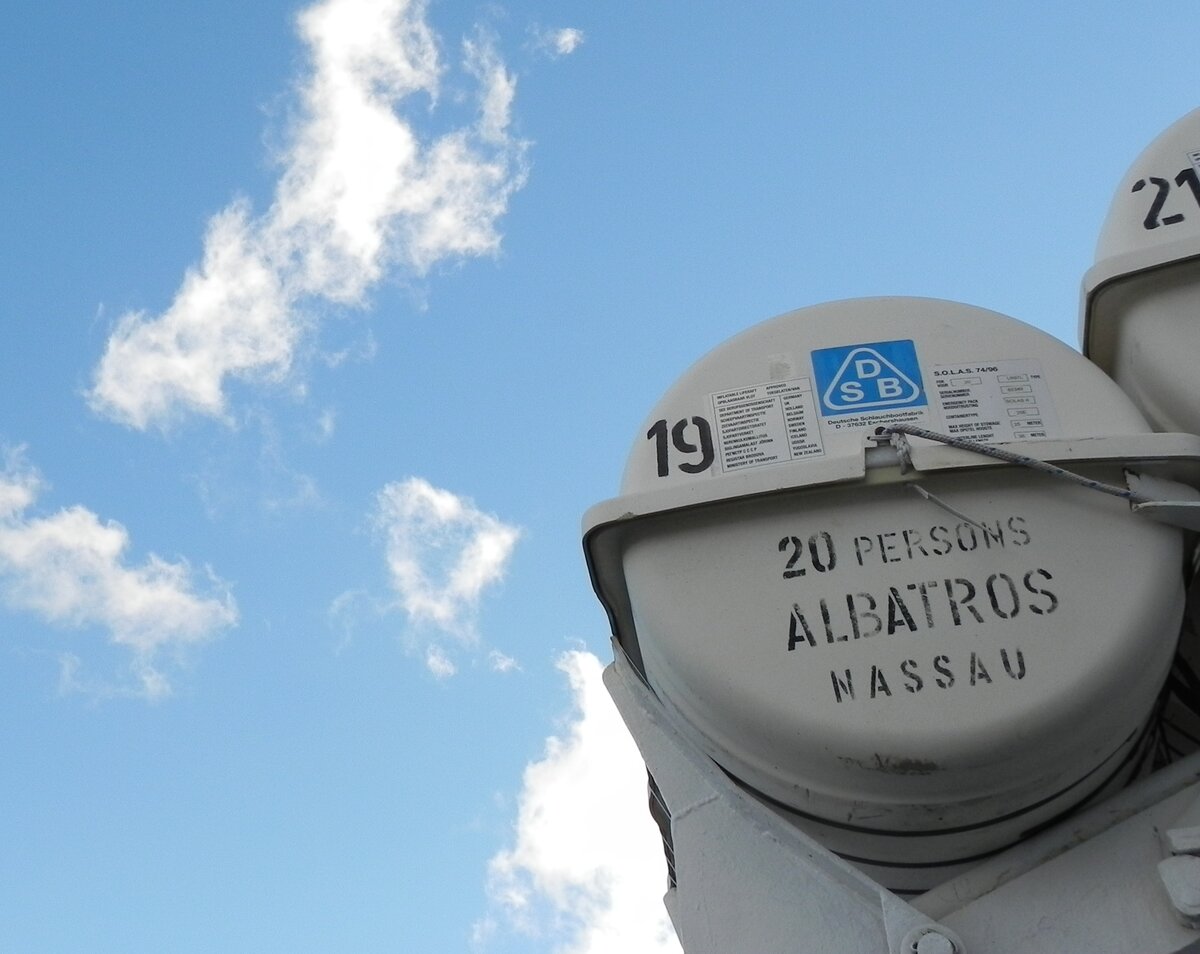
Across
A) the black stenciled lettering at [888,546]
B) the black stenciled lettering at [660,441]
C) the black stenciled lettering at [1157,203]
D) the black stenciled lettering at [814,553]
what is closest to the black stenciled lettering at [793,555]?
the black stenciled lettering at [814,553]

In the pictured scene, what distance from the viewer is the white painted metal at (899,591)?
1.80 metres

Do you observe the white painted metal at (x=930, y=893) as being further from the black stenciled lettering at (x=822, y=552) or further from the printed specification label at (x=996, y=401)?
the printed specification label at (x=996, y=401)

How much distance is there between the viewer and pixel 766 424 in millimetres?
2141

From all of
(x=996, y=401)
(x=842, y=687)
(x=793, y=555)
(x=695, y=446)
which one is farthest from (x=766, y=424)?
(x=842, y=687)

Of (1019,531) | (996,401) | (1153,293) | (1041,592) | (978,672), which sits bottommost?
(978,672)

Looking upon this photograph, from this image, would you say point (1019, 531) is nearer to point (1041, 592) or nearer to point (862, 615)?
point (1041, 592)

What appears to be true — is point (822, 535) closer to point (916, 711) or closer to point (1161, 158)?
point (916, 711)

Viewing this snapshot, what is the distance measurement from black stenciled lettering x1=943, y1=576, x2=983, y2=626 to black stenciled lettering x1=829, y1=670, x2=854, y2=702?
0.18m

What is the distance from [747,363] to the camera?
88.8 inches

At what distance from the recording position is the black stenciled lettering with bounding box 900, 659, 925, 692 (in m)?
1.81

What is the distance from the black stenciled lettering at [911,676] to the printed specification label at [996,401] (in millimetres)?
430

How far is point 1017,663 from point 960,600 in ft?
0.41

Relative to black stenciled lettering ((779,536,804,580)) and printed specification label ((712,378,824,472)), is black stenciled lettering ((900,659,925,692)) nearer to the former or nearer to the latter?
black stenciled lettering ((779,536,804,580))

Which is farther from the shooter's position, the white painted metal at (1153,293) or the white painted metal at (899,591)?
the white painted metal at (1153,293)
